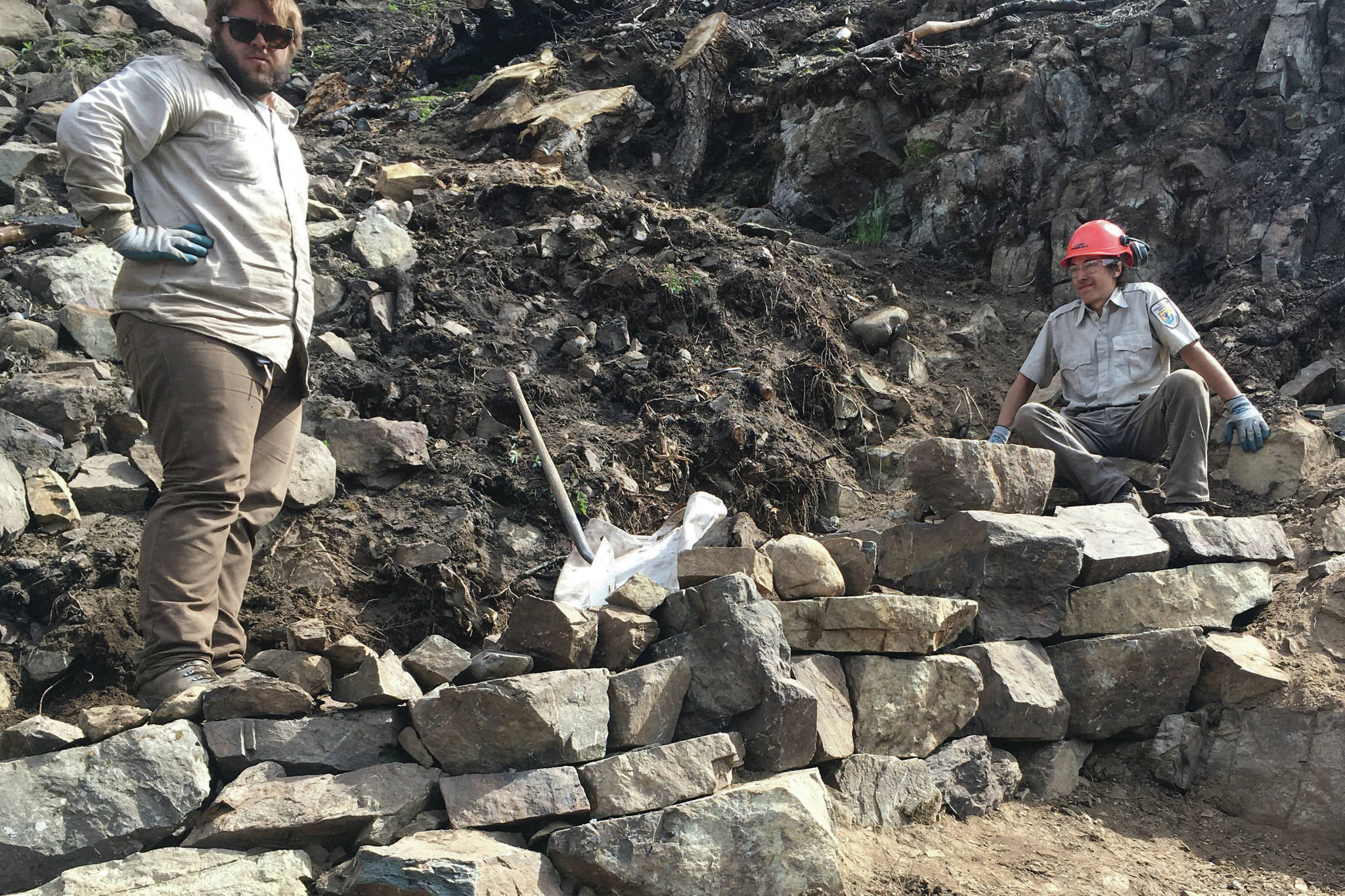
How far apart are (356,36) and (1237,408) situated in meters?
8.47

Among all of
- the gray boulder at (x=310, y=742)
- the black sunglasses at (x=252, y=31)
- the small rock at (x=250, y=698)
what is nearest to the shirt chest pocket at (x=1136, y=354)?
the gray boulder at (x=310, y=742)

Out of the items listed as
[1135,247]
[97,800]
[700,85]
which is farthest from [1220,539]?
[700,85]

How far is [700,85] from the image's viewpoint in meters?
8.34

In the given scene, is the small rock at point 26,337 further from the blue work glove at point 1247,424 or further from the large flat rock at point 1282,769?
the blue work glove at point 1247,424

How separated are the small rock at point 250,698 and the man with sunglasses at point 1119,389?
11.1ft

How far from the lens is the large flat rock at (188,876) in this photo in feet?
8.27

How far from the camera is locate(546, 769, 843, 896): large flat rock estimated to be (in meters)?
2.85

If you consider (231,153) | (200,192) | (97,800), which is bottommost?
(97,800)

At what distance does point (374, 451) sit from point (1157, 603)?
324cm

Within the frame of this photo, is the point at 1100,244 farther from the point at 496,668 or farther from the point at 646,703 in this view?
the point at 496,668

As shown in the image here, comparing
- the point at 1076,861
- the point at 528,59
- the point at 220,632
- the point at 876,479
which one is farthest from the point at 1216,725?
the point at 528,59

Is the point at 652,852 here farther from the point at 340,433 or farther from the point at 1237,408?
the point at 1237,408

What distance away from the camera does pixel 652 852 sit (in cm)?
288

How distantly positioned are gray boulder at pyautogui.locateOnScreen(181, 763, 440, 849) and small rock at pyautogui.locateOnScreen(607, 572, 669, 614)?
32.8 inches
